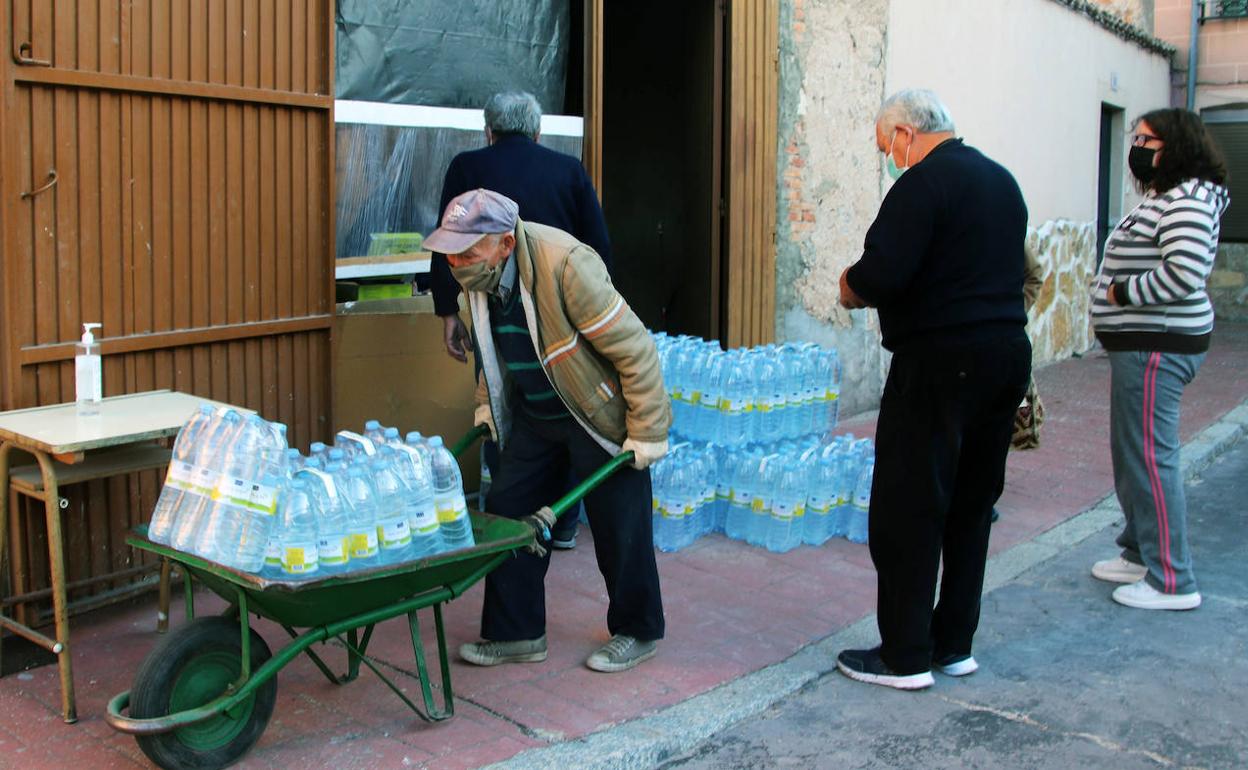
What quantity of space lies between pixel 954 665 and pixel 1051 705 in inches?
14.8

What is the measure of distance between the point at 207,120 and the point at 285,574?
2.39 meters

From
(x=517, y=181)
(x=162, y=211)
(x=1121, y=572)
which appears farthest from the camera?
(x=1121, y=572)

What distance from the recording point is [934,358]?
4.35 m

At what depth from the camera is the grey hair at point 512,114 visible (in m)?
5.65

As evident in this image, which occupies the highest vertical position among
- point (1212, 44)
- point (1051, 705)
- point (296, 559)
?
point (1212, 44)

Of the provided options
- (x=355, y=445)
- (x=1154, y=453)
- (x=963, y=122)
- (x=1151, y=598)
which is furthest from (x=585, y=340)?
(x=963, y=122)

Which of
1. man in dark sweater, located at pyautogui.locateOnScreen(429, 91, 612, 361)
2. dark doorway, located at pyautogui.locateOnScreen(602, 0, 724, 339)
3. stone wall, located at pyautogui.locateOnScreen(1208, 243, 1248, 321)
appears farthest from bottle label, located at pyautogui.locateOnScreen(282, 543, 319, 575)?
stone wall, located at pyautogui.locateOnScreen(1208, 243, 1248, 321)

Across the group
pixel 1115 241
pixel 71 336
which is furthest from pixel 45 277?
pixel 1115 241

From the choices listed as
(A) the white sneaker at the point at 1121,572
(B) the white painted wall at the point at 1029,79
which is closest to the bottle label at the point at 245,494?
(A) the white sneaker at the point at 1121,572

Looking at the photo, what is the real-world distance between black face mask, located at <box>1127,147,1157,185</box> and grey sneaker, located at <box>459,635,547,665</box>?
10.3 ft

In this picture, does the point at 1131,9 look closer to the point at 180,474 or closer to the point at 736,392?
the point at 736,392

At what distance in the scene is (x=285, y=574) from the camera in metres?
3.55

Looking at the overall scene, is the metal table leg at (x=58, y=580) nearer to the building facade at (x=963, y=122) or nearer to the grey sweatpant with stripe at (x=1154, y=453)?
the grey sweatpant with stripe at (x=1154, y=453)

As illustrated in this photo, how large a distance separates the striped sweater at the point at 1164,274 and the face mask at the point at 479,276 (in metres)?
2.76
